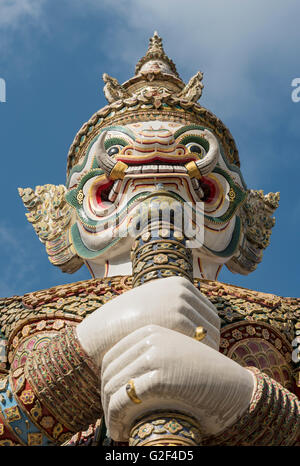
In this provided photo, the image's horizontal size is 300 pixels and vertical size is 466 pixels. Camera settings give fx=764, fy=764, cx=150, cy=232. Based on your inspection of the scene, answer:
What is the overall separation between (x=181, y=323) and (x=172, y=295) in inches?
6.5

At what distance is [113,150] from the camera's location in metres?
6.13

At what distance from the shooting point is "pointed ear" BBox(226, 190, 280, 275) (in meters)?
6.50

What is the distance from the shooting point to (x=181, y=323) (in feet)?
12.7

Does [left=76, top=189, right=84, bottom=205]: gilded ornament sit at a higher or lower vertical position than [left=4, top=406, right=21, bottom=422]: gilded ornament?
higher

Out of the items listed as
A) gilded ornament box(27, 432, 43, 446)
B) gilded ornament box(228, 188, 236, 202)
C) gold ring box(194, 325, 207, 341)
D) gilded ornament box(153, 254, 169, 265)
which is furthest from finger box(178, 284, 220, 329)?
gilded ornament box(228, 188, 236, 202)

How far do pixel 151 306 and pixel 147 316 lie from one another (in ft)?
0.21

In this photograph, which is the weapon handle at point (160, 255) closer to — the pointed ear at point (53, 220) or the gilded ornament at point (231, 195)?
the gilded ornament at point (231, 195)

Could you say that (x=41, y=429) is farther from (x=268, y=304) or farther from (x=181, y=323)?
(x=268, y=304)

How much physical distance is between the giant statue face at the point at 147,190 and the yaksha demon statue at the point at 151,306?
1 centimetres

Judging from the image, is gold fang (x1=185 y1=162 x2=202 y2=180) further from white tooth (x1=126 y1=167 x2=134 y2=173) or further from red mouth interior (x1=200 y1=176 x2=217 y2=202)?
white tooth (x1=126 y1=167 x2=134 y2=173)

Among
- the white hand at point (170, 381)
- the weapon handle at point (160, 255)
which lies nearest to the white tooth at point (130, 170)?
the weapon handle at point (160, 255)

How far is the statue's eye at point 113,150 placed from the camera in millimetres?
6114

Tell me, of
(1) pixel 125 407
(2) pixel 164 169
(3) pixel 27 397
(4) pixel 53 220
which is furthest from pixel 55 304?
(1) pixel 125 407
